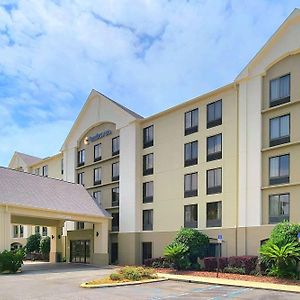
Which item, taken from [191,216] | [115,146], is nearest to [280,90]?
[191,216]

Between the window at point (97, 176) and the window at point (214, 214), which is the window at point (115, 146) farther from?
the window at point (214, 214)

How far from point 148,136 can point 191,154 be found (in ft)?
18.9

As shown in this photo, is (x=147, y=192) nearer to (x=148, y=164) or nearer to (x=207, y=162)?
(x=148, y=164)

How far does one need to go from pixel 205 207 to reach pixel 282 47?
12448 mm

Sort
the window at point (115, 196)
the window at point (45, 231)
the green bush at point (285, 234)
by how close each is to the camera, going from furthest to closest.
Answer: the window at point (45, 231)
the window at point (115, 196)
the green bush at point (285, 234)

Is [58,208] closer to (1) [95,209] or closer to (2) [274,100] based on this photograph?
(1) [95,209]

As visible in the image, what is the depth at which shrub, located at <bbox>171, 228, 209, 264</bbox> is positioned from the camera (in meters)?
29.5

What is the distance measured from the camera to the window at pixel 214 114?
104 feet

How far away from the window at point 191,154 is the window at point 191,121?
1051mm

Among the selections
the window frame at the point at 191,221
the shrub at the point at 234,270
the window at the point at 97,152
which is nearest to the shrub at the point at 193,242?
the window frame at the point at 191,221

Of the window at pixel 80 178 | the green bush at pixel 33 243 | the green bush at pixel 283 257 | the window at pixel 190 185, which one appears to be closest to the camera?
the green bush at pixel 283 257

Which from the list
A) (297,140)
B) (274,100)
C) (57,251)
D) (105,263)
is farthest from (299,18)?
(57,251)

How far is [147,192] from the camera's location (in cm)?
3728

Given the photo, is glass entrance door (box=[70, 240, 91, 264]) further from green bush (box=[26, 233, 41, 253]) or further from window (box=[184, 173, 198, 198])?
window (box=[184, 173, 198, 198])
